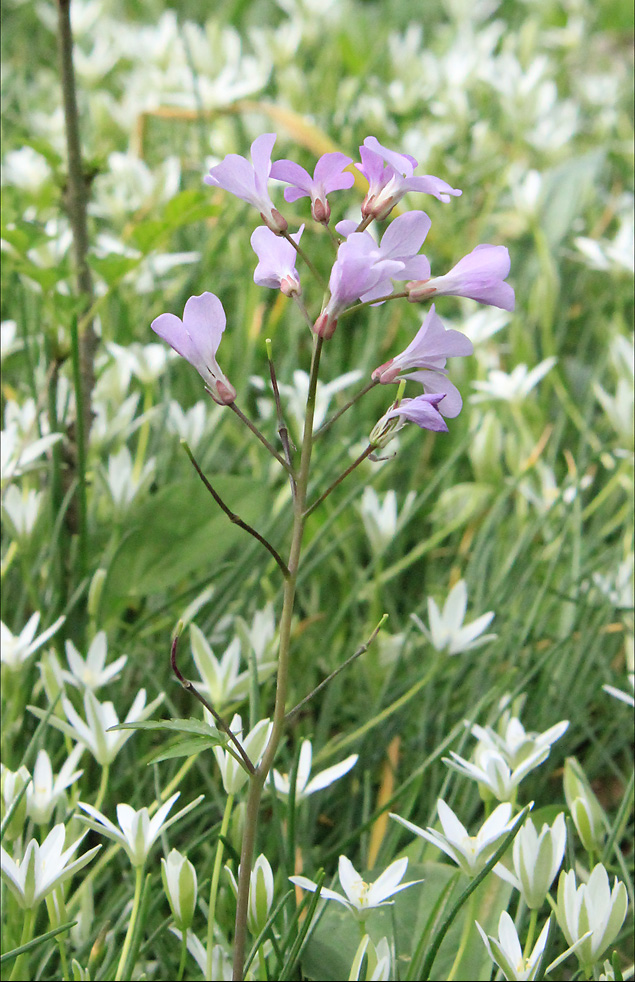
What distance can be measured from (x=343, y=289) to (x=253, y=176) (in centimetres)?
9

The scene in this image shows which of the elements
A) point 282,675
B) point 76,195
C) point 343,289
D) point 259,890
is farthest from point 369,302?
point 76,195

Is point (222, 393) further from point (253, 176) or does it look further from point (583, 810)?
point (583, 810)

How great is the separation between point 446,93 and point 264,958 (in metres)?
1.80

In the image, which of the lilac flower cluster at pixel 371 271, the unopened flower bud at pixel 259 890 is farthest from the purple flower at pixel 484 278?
the unopened flower bud at pixel 259 890

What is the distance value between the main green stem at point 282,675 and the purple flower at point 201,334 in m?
0.05

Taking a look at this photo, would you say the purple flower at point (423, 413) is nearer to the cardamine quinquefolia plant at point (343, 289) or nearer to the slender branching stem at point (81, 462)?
the cardamine quinquefolia plant at point (343, 289)

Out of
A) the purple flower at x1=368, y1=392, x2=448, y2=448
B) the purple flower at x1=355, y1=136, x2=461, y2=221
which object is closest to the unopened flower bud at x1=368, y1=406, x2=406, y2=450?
the purple flower at x1=368, y1=392, x2=448, y2=448

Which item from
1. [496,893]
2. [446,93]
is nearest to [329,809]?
[496,893]

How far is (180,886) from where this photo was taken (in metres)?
0.61

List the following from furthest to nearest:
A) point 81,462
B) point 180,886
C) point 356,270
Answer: point 81,462 → point 180,886 → point 356,270

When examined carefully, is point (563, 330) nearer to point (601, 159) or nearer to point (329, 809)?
point (601, 159)

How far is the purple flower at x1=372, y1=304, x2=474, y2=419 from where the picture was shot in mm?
515

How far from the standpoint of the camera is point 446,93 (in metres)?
2.03

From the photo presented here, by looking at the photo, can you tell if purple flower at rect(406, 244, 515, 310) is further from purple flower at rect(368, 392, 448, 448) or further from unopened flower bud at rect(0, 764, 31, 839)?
unopened flower bud at rect(0, 764, 31, 839)
